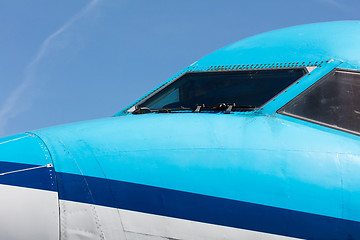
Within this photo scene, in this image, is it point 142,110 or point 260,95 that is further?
point 142,110

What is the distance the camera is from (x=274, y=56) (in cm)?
778

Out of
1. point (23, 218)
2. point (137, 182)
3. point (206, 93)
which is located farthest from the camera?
point (206, 93)

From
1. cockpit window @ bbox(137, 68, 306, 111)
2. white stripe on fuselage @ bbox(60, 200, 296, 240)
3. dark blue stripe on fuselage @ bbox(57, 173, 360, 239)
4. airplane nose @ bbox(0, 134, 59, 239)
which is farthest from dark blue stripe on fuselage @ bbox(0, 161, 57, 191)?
cockpit window @ bbox(137, 68, 306, 111)

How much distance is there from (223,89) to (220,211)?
7.77ft

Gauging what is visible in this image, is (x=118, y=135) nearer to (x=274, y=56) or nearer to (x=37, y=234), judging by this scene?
(x=37, y=234)

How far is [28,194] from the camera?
217 inches

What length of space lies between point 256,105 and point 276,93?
1.04 ft

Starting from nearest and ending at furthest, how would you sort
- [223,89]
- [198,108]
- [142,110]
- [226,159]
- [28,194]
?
1. [28,194]
2. [226,159]
3. [198,108]
4. [223,89]
5. [142,110]

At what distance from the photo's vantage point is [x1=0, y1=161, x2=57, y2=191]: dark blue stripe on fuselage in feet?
18.3

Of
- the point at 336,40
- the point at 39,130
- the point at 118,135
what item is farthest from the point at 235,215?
the point at 336,40

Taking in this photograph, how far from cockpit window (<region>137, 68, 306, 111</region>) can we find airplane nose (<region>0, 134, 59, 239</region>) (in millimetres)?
2470

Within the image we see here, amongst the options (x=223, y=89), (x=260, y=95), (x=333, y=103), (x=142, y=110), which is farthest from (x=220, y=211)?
(x=142, y=110)

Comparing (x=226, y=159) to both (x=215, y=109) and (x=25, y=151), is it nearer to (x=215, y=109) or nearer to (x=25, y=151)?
(x=215, y=109)

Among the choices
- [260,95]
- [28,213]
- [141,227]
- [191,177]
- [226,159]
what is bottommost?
[141,227]
